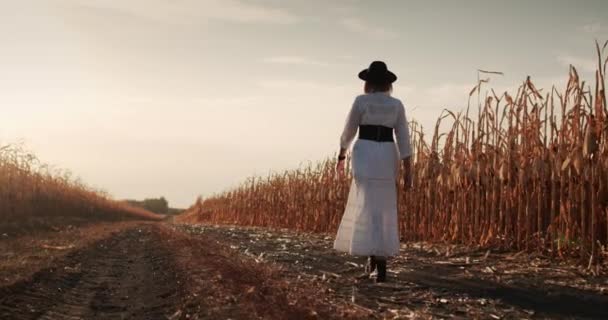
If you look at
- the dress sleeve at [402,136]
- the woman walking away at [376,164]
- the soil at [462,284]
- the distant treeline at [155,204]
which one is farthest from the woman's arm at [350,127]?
the distant treeline at [155,204]

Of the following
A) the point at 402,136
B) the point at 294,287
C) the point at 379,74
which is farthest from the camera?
the point at 402,136

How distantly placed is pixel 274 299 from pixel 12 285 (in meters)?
2.73

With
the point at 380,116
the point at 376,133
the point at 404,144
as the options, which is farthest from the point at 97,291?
the point at 404,144

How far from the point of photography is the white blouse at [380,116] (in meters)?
6.52

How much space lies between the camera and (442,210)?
36.5 ft

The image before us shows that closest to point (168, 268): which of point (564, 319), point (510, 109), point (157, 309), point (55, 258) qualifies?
point (55, 258)

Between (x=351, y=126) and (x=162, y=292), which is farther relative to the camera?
(x=351, y=126)

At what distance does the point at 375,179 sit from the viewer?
21.4 feet

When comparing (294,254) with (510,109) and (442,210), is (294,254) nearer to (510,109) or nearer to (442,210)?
(442,210)

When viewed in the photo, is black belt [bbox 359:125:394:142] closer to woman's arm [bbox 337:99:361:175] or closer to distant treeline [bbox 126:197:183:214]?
woman's arm [bbox 337:99:361:175]

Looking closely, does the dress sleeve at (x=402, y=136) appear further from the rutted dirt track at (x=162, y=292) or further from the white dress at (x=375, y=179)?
the rutted dirt track at (x=162, y=292)

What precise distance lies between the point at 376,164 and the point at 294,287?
1540 millimetres

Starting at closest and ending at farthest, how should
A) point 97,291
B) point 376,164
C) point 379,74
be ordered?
1. point 97,291
2. point 376,164
3. point 379,74

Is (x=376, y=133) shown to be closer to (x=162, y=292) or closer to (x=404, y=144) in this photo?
(x=404, y=144)
